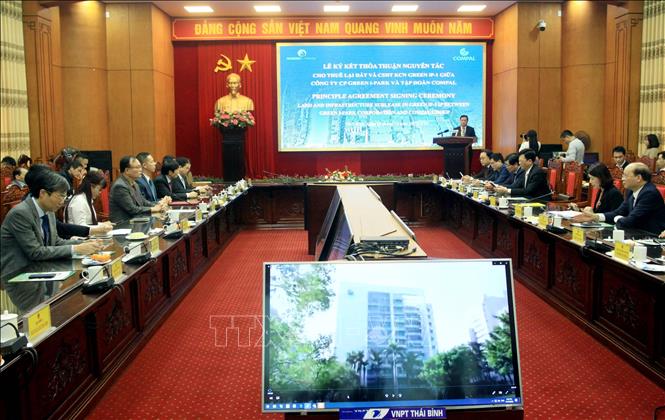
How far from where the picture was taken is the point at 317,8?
10.5 m

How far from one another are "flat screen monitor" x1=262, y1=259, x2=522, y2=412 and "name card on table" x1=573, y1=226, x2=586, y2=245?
260 centimetres

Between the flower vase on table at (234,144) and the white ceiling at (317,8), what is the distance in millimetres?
1870

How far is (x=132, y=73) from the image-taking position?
991 cm

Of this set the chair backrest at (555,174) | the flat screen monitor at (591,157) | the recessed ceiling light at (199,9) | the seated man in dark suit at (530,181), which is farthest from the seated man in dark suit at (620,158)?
the recessed ceiling light at (199,9)

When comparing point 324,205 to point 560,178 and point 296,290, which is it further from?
point 296,290

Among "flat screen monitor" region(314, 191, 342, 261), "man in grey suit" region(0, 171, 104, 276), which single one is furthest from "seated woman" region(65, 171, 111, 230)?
"flat screen monitor" region(314, 191, 342, 261)

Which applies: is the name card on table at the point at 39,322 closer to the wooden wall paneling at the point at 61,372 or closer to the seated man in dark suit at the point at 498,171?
the wooden wall paneling at the point at 61,372

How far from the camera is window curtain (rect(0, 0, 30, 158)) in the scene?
791 centimetres

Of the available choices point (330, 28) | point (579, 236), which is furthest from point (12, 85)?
point (579, 236)

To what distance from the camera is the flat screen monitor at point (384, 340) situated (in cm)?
134

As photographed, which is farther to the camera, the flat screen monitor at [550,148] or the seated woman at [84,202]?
the flat screen monitor at [550,148]

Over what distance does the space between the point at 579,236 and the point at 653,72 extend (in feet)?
21.5

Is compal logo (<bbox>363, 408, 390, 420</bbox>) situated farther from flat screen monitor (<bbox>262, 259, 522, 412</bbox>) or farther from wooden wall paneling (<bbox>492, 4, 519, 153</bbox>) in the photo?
wooden wall paneling (<bbox>492, 4, 519, 153</bbox>)

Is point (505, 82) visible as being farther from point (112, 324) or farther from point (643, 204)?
point (112, 324)
